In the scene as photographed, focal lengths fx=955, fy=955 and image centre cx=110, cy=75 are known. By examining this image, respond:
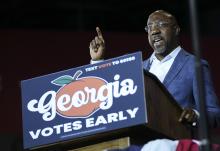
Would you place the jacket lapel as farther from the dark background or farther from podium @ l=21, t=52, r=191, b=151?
the dark background

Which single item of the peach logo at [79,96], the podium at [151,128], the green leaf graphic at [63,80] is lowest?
the podium at [151,128]

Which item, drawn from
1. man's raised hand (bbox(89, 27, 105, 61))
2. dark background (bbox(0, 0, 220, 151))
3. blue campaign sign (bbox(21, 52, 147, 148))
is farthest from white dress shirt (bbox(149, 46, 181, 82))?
dark background (bbox(0, 0, 220, 151))

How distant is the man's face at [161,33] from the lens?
16.0 feet

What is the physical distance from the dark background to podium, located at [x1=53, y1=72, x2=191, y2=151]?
407cm

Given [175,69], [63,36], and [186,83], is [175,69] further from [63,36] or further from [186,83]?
[63,36]

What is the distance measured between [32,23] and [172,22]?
A: 589 cm

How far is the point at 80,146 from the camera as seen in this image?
14.4ft

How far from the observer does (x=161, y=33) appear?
488 cm

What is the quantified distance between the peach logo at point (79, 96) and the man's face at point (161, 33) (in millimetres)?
662

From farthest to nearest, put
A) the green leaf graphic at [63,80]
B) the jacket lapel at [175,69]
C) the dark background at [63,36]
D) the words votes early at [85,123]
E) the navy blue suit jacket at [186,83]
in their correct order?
the dark background at [63,36] < the jacket lapel at [175,69] < the navy blue suit jacket at [186,83] < the green leaf graphic at [63,80] < the words votes early at [85,123]

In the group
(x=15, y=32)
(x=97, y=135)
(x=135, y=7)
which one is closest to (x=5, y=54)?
(x=15, y=32)

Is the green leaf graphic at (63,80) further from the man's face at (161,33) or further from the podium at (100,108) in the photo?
the man's face at (161,33)

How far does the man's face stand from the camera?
4875 mm

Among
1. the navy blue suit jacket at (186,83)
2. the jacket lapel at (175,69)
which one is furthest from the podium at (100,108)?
the jacket lapel at (175,69)
